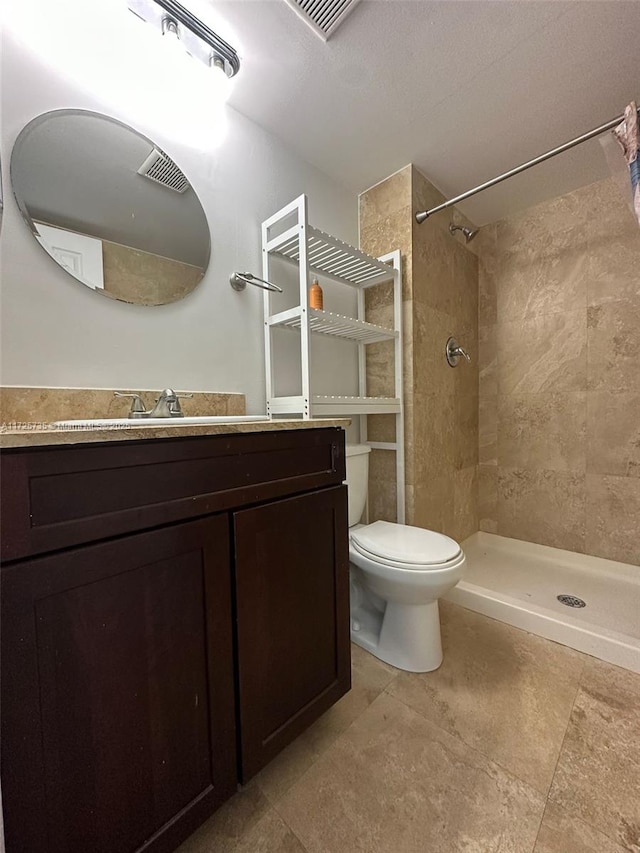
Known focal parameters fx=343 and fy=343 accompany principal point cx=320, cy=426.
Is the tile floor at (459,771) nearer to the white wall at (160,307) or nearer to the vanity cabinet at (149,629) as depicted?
the vanity cabinet at (149,629)

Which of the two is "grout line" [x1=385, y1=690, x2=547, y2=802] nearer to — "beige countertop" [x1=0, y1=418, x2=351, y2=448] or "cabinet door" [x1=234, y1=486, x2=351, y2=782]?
"cabinet door" [x1=234, y1=486, x2=351, y2=782]

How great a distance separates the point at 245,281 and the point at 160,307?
38 centimetres

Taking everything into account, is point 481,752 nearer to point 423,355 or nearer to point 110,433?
point 110,433

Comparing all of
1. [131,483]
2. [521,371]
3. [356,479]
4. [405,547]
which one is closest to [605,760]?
[405,547]

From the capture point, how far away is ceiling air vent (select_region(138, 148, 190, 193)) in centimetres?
118

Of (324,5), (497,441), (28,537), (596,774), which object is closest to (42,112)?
(324,5)

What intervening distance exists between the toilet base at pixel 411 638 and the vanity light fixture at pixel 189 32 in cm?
202

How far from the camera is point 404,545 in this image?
1.34 metres

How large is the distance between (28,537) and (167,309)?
93cm

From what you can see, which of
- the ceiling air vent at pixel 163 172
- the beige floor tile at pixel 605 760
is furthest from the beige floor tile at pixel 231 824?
the ceiling air vent at pixel 163 172

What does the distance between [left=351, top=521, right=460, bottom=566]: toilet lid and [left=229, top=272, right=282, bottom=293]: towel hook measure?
111 cm

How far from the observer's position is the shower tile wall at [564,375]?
74.8 inches

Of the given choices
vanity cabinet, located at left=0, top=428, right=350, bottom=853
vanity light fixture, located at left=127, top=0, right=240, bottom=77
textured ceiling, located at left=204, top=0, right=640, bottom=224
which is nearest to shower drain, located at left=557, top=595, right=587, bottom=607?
vanity cabinet, located at left=0, top=428, right=350, bottom=853

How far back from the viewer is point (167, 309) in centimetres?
123
